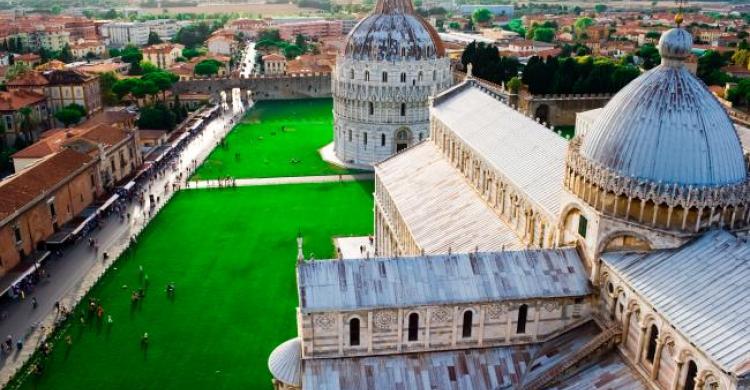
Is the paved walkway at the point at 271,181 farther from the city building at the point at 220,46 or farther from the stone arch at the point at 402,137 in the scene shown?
the city building at the point at 220,46

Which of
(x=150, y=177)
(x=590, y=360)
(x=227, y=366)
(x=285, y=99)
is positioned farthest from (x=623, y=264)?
(x=285, y=99)

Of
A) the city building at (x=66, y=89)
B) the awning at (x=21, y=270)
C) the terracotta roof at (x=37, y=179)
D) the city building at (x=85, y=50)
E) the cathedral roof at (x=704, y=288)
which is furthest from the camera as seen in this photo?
the city building at (x=85, y=50)

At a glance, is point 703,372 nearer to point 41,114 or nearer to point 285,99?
point 41,114

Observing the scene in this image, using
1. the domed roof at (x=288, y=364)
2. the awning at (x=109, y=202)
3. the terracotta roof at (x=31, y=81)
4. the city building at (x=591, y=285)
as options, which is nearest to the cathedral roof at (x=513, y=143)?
the city building at (x=591, y=285)

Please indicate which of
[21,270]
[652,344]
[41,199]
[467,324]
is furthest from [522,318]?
[41,199]

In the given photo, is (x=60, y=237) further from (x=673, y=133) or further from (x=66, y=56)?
(x=66, y=56)

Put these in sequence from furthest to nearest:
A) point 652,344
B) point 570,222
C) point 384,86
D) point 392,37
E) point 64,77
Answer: point 64,77 → point 392,37 → point 384,86 → point 570,222 → point 652,344

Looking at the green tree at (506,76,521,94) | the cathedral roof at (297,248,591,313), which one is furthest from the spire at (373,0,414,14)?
the cathedral roof at (297,248,591,313)
